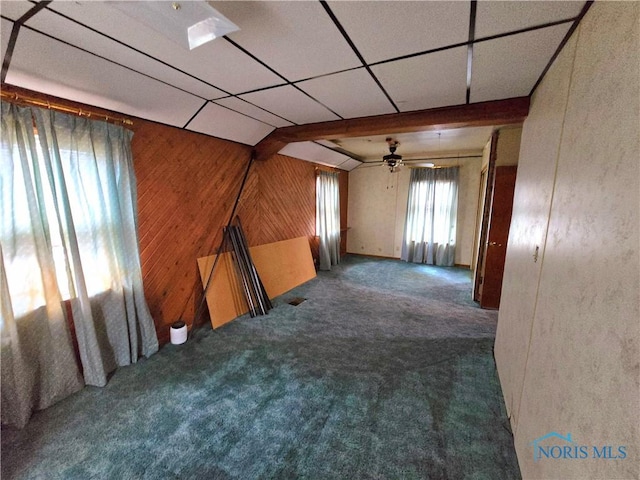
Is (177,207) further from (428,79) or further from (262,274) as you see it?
(428,79)

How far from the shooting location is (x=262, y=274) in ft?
13.3

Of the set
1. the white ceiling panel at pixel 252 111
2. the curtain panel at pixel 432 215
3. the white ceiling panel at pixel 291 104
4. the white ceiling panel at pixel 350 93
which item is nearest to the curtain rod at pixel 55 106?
the white ceiling panel at pixel 252 111

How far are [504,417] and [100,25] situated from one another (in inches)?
134

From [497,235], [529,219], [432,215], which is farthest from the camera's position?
[432,215]

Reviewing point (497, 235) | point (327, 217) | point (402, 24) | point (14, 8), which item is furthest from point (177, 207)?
point (497, 235)

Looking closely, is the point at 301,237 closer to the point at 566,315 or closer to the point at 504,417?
the point at 504,417

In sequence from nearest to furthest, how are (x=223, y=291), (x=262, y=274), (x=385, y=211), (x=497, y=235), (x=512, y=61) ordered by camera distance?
1. (x=512, y=61)
2. (x=223, y=291)
3. (x=497, y=235)
4. (x=262, y=274)
5. (x=385, y=211)

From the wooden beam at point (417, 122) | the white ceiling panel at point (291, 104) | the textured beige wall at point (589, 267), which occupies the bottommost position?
the textured beige wall at point (589, 267)

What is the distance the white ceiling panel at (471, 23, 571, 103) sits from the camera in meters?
1.38

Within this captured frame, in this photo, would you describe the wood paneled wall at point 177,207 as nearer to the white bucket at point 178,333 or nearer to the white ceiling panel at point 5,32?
the white bucket at point 178,333

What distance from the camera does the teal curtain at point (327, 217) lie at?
5430 millimetres

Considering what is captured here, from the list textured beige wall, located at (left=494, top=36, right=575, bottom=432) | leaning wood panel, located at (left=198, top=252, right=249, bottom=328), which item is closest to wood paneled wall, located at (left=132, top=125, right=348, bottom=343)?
leaning wood panel, located at (left=198, top=252, right=249, bottom=328)

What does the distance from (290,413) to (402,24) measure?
8.15 feet

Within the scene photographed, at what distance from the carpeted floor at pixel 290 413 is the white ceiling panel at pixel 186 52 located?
2344mm
